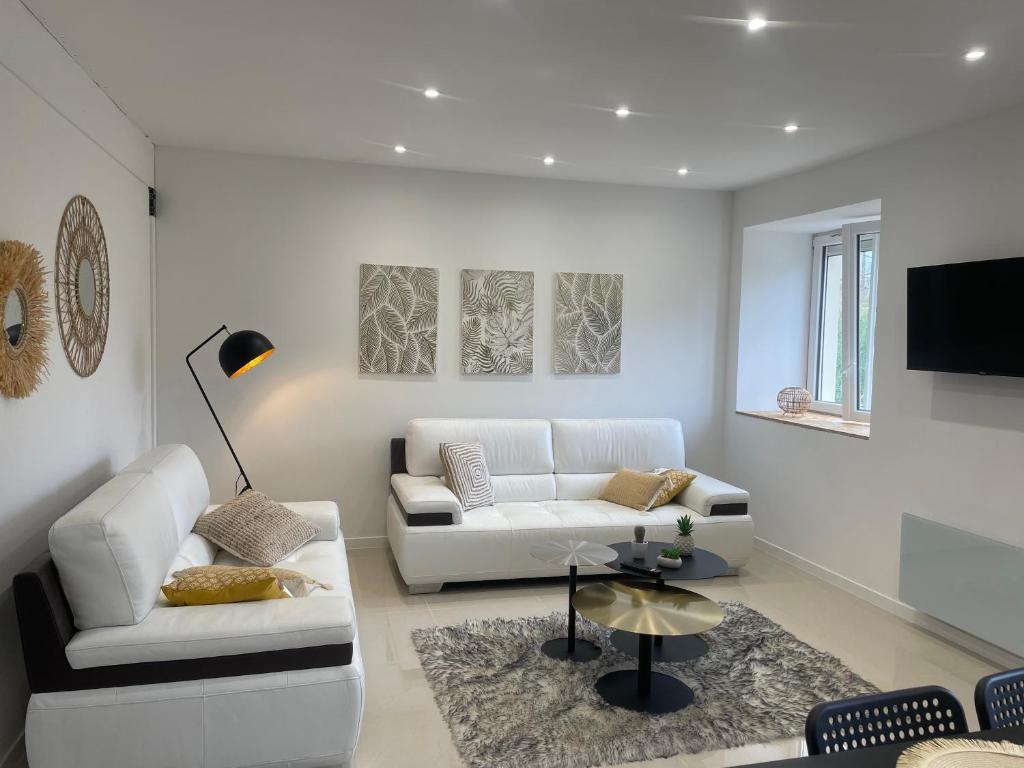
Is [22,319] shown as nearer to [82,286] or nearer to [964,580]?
[82,286]

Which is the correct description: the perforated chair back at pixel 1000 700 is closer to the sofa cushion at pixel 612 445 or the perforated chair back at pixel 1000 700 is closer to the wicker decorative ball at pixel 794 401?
the sofa cushion at pixel 612 445

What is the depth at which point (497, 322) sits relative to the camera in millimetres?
5418

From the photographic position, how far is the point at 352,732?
2533mm

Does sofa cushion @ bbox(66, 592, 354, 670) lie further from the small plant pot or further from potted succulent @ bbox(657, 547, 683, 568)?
the small plant pot

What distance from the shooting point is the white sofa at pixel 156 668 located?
232 centimetres

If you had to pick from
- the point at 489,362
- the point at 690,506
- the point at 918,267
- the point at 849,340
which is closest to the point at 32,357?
the point at 489,362

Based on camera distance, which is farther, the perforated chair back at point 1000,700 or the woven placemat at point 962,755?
the perforated chair back at point 1000,700

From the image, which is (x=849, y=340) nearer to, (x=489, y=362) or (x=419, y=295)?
(x=489, y=362)

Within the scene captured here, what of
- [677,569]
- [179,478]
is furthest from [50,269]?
[677,569]

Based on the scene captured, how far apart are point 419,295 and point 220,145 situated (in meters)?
1.56

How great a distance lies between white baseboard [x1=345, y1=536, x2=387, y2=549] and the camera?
526cm

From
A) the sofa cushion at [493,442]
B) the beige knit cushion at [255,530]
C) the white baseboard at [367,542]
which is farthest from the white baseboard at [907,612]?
the beige knit cushion at [255,530]

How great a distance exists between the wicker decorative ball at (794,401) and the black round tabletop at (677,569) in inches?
80.2

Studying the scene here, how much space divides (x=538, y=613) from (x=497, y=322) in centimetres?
214
